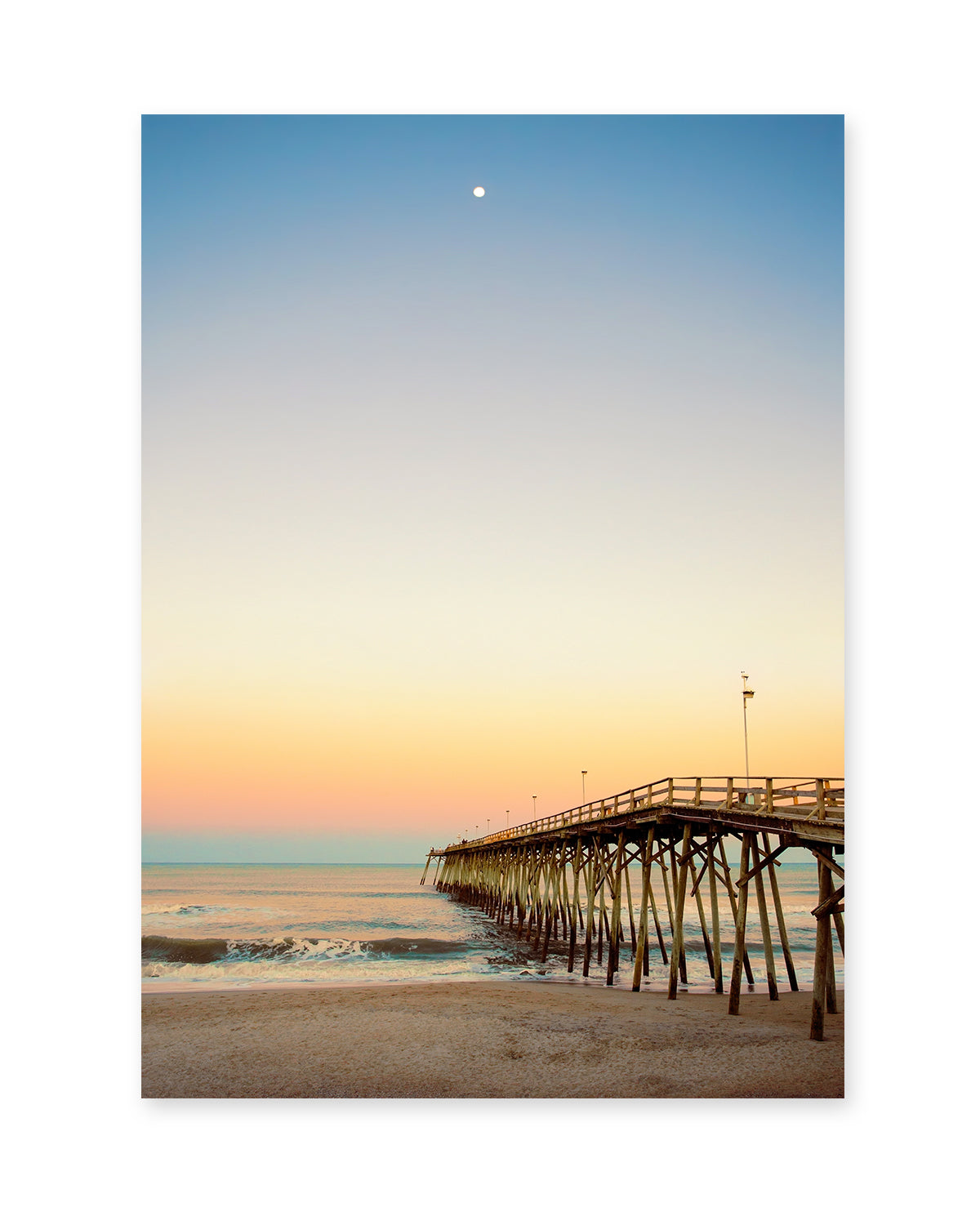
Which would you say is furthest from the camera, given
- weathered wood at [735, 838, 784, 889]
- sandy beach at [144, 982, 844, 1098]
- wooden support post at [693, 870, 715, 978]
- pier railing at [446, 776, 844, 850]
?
wooden support post at [693, 870, 715, 978]

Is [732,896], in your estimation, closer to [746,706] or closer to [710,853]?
[710,853]

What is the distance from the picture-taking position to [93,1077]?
873 cm

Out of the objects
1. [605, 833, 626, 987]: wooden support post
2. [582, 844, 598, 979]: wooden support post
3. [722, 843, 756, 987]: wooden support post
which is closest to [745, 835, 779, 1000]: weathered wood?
[722, 843, 756, 987]: wooden support post

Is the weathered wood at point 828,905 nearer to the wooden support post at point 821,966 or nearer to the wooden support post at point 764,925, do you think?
the wooden support post at point 821,966

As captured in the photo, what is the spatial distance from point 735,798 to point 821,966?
3.31 m

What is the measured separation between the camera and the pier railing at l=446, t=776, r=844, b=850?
10.7 metres

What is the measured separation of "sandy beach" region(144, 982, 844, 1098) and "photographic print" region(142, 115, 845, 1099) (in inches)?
2.5

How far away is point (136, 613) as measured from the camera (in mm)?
9516

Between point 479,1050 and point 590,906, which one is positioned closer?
point 479,1050

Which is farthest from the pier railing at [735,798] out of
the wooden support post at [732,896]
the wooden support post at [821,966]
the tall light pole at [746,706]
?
the wooden support post at [732,896]

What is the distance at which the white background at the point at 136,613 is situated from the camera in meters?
8.40

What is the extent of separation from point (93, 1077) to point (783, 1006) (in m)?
11.0

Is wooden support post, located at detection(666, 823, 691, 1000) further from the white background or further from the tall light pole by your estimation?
the white background

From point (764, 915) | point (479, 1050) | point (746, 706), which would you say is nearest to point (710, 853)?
point (764, 915)
